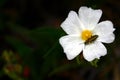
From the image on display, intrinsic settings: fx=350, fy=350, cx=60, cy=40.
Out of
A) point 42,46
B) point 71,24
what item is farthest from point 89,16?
point 42,46

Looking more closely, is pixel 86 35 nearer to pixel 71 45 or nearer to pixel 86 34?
pixel 86 34

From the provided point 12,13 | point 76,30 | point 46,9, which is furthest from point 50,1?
point 76,30

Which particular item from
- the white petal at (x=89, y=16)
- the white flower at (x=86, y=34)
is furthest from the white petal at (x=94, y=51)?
the white petal at (x=89, y=16)

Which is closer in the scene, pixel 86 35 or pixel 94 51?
pixel 94 51

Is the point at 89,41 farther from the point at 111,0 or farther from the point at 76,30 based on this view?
the point at 111,0

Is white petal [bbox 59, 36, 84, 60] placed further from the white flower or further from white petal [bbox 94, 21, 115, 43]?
white petal [bbox 94, 21, 115, 43]

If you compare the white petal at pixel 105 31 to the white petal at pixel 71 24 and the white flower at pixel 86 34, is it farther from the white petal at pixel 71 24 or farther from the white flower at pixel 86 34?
the white petal at pixel 71 24

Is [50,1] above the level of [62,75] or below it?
above
